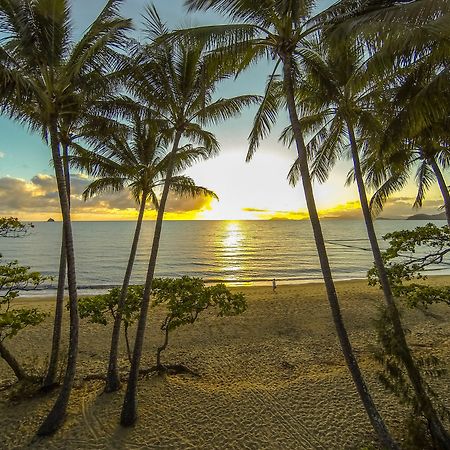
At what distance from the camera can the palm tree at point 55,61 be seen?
5816 millimetres

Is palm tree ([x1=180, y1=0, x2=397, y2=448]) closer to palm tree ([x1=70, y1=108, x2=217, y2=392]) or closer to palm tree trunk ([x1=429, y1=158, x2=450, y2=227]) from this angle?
palm tree ([x1=70, y1=108, x2=217, y2=392])

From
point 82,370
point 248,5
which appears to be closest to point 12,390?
point 82,370

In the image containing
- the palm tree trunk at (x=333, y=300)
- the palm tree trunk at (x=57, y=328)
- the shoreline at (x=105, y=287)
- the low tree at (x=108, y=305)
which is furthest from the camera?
the shoreline at (x=105, y=287)

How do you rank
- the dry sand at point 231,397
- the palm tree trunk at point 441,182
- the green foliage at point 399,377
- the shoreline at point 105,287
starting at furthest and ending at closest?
the shoreline at point 105,287
the palm tree trunk at point 441,182
the dry sand at point 231,397
the green foliage at point 399,377

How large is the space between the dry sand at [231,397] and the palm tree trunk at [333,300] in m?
0.76

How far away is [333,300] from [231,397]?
3859 millimetres

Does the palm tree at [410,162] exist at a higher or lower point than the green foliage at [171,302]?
higher

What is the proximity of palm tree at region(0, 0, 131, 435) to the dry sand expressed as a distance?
3.53 ft

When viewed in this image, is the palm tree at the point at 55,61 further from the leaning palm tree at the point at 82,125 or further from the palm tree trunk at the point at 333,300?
the palm tree trunk at the point at 333,300

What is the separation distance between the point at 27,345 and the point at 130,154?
888cm

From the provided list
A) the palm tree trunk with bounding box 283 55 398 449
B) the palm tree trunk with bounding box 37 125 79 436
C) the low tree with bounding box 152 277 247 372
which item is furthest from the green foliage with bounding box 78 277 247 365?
the palm tree trunk with bounding box 283 55 398 449

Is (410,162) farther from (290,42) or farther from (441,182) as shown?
(290,42)

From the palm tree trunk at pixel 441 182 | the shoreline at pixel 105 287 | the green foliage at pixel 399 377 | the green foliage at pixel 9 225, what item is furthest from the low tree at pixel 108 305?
the shoreline at pixel 105 287

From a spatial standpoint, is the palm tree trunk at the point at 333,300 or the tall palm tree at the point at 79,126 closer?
the palm tree trunk at the point at 333,300
